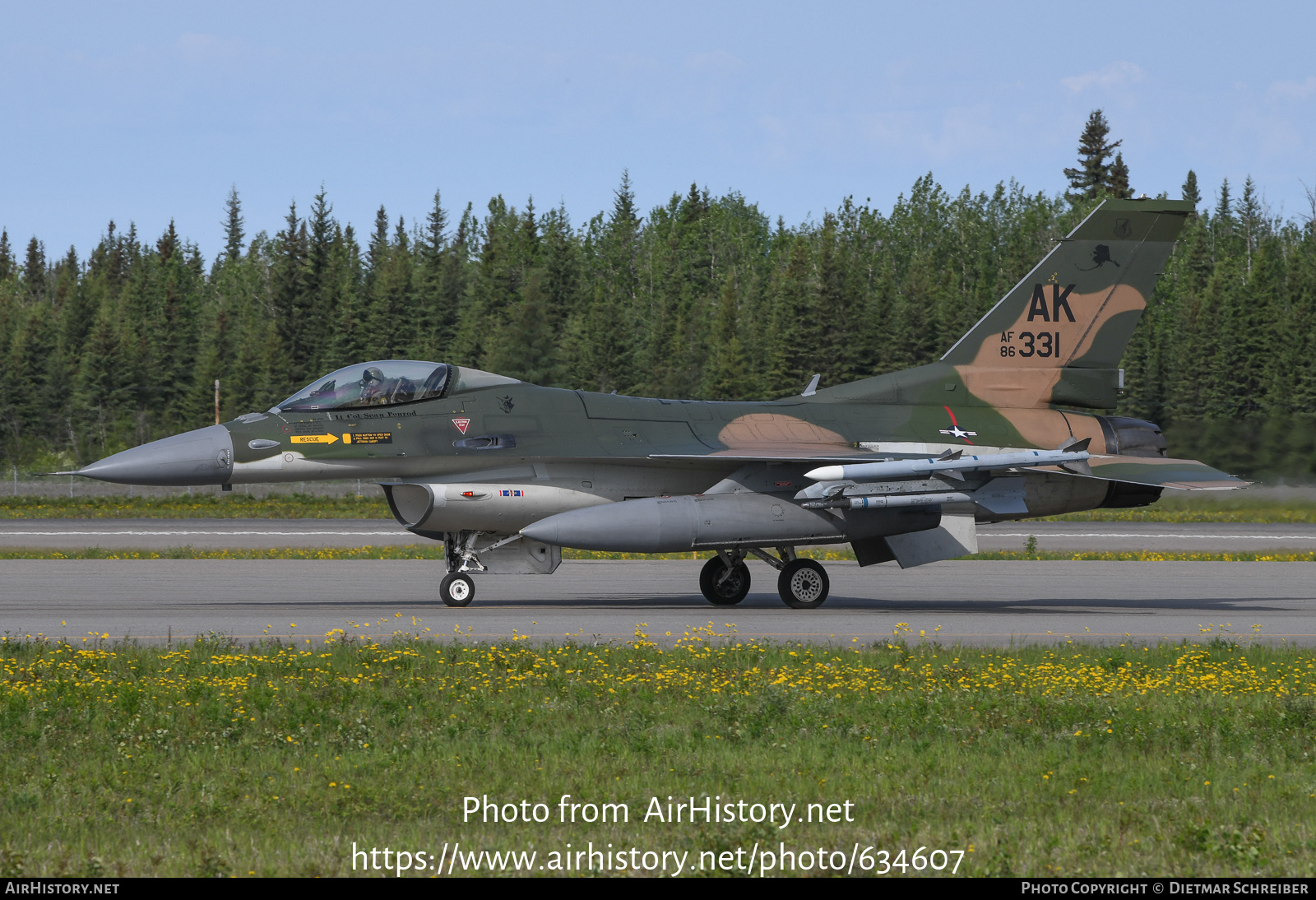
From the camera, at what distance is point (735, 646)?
41.7 feet

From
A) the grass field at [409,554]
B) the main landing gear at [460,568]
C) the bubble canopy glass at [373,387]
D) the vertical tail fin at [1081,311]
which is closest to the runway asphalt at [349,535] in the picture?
the grass field at [409,554]

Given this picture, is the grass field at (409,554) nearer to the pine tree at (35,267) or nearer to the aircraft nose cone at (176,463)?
the aircraft nose cone at (176,463)

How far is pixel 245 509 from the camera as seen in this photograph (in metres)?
44.6

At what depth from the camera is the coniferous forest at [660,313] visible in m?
73.9

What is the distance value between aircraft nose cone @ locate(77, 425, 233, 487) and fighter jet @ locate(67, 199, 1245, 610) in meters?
0.03

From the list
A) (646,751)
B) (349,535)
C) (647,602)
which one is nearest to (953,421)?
(647,602)

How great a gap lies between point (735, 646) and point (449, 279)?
8446cm

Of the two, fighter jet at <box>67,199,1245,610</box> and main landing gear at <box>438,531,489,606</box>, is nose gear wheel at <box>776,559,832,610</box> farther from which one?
main landing gear at <box>438,531,489,606</box>

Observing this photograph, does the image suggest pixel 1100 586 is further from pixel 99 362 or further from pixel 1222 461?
pixel 99 362

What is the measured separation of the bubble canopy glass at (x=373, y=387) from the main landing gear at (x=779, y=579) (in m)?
4.81

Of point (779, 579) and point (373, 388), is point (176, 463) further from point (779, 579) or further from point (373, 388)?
point (779, 579)

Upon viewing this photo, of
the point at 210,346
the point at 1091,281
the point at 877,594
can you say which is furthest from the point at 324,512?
the point at 210,346

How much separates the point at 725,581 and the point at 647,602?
4.10 ft

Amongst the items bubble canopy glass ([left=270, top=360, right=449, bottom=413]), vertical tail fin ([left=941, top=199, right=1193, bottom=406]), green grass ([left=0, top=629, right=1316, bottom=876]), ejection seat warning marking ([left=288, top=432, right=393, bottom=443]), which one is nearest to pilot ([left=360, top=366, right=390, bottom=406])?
bubble canopy glass ([left=270, top=360, right=449, bottom=413])
